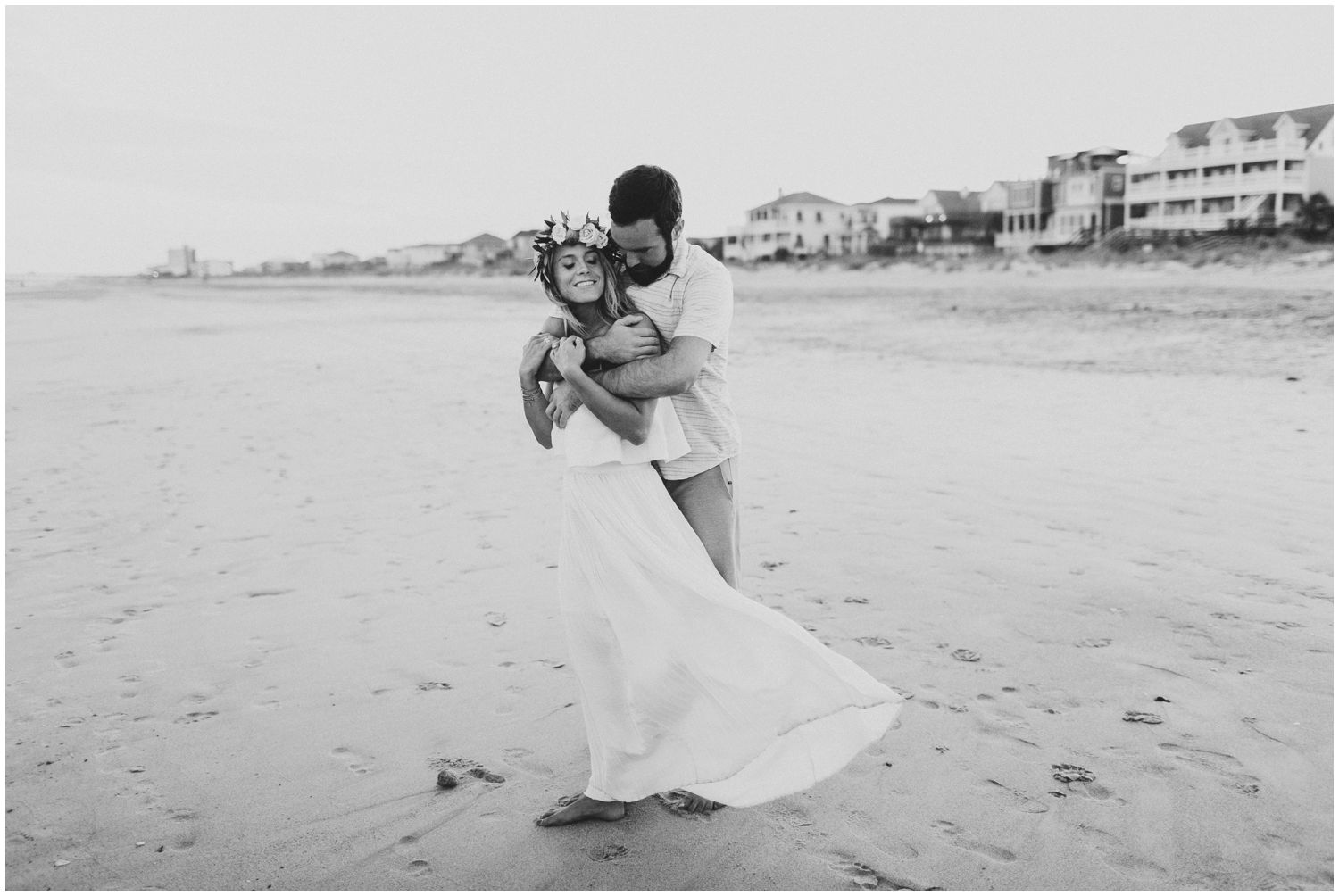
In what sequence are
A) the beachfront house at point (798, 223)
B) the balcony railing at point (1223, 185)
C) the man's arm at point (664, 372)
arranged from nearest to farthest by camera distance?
Result: the man's arm at point (664, 372), the balcony railing at point (1223, 185), the beachfront house at point (798, 223)

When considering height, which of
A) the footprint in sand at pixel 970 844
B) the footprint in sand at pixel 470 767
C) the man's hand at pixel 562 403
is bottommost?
the footprint in sand at pixel 970 844

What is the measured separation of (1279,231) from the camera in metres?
23.4

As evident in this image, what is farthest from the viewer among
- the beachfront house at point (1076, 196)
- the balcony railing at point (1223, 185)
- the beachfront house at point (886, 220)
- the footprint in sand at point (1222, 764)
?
the beachfront house at point (886, 220)

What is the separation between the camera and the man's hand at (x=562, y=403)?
8.91 ft

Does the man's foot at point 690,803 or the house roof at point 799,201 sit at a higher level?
the house roof at point 799,201

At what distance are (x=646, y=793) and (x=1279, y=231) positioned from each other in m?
25.6

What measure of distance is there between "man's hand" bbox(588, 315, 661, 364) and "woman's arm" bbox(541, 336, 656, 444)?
0.05 m

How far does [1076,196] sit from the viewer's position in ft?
151

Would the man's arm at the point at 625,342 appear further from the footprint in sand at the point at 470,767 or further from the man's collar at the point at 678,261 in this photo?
the footprint in sand at the point at 470,767

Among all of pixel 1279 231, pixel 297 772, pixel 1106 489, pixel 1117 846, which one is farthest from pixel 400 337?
pixel 1279 231

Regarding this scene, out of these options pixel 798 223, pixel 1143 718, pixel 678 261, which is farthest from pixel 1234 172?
pixel 678 261

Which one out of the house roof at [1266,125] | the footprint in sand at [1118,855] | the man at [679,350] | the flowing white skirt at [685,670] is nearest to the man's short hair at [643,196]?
the man at [679,350]

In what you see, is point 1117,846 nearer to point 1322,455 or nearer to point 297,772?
point 297,772

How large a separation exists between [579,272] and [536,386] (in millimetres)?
343
